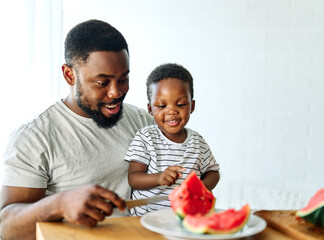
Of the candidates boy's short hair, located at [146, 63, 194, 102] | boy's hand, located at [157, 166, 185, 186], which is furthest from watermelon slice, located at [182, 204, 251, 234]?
boy's short hair, located at [146, 63, 194, 102]

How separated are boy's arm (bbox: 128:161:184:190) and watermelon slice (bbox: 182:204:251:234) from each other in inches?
13.2

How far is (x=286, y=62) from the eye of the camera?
3832 millimetres

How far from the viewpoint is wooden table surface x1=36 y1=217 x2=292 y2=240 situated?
1.30 meters

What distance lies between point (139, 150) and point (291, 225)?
797mm

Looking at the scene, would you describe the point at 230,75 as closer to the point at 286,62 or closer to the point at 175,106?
the point at 286,62

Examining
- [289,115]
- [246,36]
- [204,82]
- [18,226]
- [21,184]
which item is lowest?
[18,226]

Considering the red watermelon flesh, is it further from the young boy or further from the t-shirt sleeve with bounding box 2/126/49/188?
the t-shirt sleeve with bounding box 2/126/49/188

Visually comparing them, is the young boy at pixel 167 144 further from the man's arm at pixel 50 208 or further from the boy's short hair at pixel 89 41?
the man's arm at pixel 50 208

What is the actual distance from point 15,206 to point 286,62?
281 cm

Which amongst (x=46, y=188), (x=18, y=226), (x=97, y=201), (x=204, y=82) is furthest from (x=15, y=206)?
(x=204, y=82)

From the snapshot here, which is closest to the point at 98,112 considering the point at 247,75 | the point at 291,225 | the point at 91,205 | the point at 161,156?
the point at 161,156

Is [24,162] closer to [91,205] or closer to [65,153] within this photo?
[65,153]

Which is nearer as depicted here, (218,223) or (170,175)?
(218,223)

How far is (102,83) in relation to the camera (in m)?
1.89
